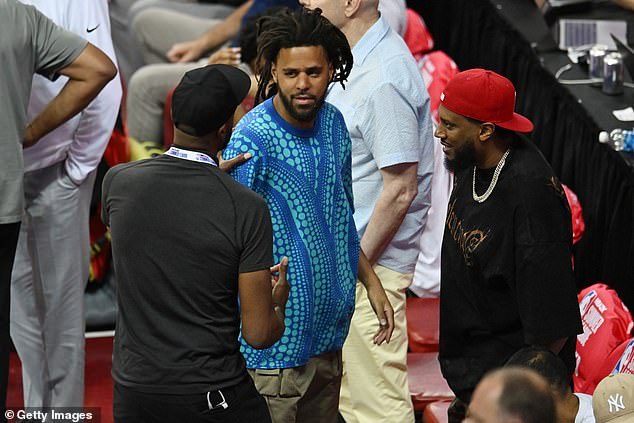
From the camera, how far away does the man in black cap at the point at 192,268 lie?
263cm

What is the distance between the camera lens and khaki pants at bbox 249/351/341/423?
3.07 metres

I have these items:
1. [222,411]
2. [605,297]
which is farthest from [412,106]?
[222,411]

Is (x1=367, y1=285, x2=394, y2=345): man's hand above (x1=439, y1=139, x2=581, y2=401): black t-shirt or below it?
below

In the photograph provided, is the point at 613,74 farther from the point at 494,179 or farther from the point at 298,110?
the point at 298,110

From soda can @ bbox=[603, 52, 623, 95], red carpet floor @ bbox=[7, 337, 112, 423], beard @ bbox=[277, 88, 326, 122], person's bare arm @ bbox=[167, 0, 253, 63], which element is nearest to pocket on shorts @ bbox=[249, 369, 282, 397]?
beard @ bbox=[277, 88, 326, 122]

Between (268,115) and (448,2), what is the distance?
14.0 feet

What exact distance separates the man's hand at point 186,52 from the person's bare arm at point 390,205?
300cm

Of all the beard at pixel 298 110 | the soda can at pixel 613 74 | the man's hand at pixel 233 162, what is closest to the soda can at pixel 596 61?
the soda can at pixel 613 74

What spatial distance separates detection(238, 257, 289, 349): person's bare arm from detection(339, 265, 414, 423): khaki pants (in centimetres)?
104

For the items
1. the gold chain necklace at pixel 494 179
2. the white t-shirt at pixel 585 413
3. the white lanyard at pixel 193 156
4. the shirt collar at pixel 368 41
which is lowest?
the white t-shirt at pixel 585 413

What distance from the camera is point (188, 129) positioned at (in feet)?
8.71

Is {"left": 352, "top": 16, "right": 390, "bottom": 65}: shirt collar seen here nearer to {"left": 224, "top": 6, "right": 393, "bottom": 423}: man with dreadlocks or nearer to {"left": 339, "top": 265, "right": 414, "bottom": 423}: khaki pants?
{"left": 224, "top": 6, "right": 393, "bottom": 423}: man with dreadlocks

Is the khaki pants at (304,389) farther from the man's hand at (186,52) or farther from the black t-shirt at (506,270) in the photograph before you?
the man's hand at (186,52)

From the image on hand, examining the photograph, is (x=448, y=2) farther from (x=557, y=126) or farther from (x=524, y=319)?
(x=524, y=319)
